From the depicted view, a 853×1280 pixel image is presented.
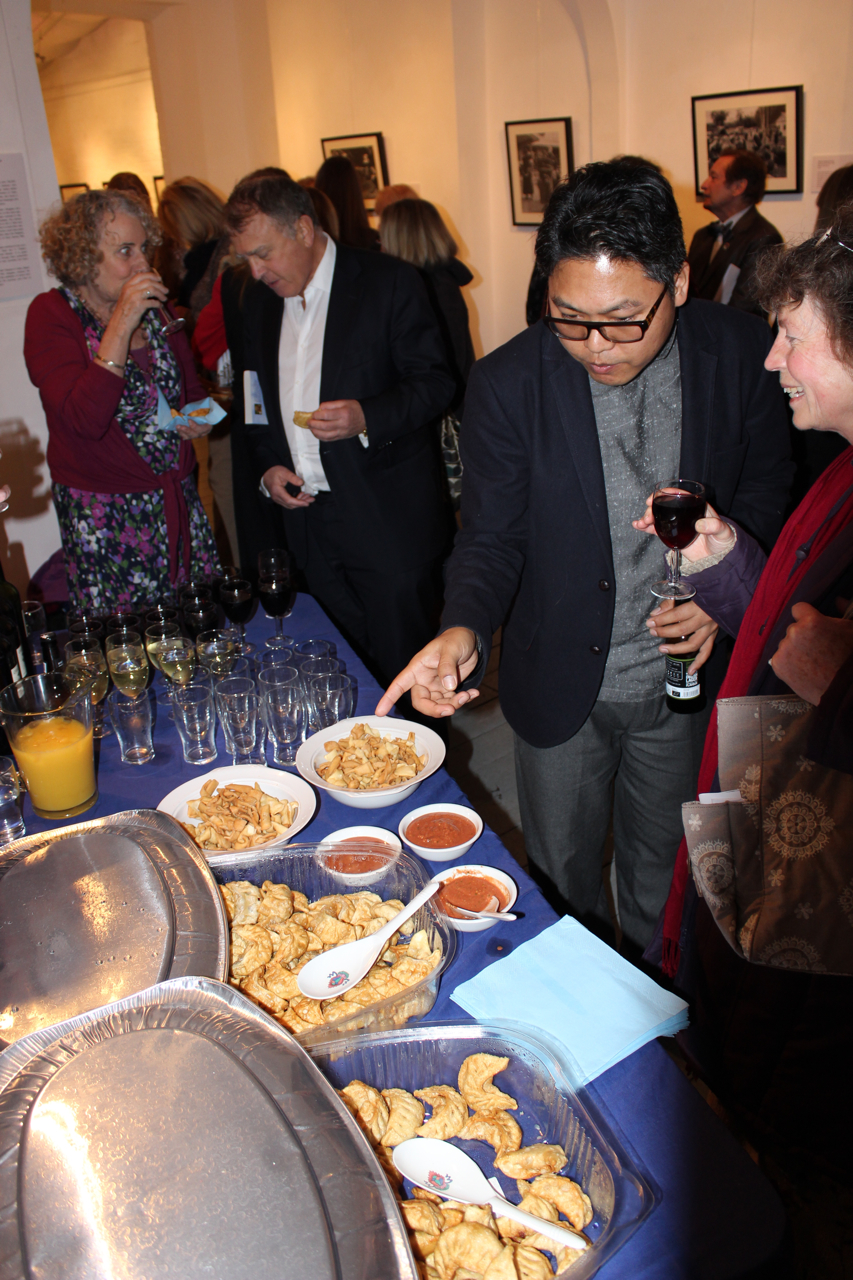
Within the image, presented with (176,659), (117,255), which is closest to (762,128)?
(117,255)

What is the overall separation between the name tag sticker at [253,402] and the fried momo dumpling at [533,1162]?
9.14 feet

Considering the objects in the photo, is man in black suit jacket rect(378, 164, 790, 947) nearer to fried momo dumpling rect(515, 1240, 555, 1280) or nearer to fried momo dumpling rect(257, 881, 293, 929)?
fried momo dumpling rect(257, 881, 293, 929)

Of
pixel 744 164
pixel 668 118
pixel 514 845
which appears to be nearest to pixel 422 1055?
pixel 514 845

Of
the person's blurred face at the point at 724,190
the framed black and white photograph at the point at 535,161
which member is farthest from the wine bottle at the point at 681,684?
the framed black and white photograph at the point at 535,161

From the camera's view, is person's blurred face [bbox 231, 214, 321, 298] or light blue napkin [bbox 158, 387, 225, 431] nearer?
person's blurred face [bbox 231, 214, 321, 298]

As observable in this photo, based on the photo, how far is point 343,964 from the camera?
47.5 inches

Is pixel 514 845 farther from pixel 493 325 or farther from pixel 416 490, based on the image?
pixel 493 325

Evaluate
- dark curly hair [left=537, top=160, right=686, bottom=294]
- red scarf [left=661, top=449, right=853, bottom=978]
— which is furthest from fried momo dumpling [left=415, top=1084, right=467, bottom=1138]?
dark curly hair [left=537, top=160, right=686, bottom=294]

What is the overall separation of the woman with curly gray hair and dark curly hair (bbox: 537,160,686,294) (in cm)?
165

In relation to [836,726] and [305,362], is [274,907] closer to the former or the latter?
[836,726]

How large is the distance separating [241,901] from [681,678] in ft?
3.23

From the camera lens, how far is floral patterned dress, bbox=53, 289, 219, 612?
2926mm

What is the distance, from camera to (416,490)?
10.7 ft

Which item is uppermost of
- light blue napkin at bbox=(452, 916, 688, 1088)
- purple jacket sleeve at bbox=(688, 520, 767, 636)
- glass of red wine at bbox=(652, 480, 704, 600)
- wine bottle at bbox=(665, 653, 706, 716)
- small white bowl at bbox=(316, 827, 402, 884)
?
glass of red wine at bbox=(652, 480, 704, 600)
